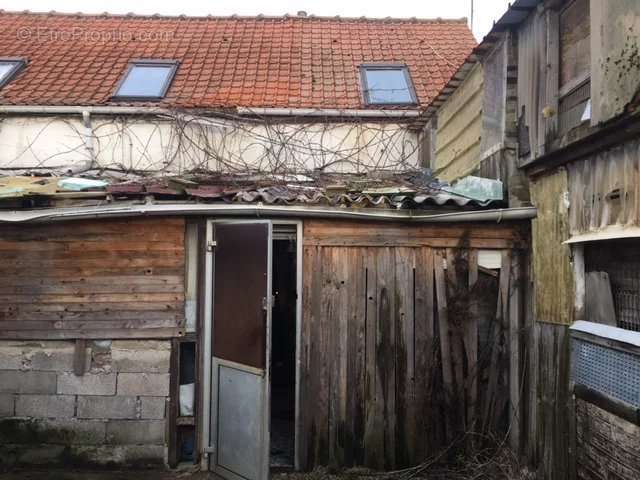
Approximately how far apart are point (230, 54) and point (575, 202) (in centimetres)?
824

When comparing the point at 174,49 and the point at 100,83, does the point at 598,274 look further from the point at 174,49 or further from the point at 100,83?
the point at 174,49

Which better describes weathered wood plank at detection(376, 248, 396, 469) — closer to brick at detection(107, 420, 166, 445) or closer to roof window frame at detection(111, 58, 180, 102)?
brick at detection(107, 420, 166, 445)

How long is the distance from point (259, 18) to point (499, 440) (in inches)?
420

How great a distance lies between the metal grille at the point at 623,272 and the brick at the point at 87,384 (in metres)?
4.92

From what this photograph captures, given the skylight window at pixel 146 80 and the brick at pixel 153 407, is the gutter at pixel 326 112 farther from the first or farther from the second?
the brick at pixel 153 407

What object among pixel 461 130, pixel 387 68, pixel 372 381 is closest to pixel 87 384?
pixel 372 381

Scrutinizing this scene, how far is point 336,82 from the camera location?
945 centimetres

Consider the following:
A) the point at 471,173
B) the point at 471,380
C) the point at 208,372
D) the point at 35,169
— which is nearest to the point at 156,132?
the point at 35,169

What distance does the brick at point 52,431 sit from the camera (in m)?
5.27

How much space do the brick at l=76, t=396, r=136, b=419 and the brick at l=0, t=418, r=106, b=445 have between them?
0.31 ft

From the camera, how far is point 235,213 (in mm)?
5090

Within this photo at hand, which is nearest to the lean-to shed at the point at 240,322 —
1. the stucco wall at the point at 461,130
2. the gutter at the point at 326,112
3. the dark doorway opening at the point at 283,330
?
the stucco wall at the point at 461,130

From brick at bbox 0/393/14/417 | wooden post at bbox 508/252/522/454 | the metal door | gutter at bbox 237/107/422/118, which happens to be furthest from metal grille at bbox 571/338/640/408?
brick at bbox 0/393/14/417

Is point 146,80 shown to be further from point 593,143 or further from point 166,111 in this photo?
point 593,143
